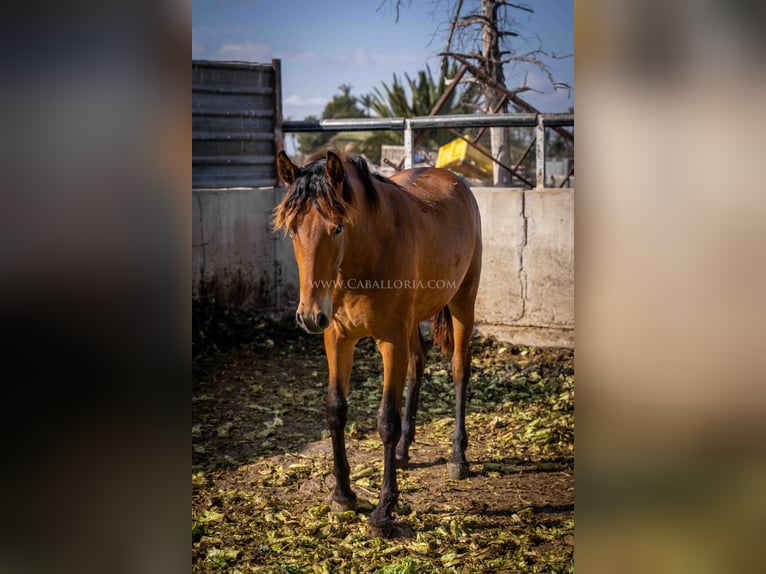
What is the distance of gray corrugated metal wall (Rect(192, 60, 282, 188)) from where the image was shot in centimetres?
702

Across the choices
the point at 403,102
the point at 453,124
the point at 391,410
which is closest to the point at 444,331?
the point at 391,410

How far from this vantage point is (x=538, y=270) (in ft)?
20.0

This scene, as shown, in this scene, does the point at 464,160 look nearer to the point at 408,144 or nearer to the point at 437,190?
the point at 408,144

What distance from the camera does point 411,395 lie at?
3.97m

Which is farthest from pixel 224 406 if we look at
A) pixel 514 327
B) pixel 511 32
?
pixel 511 32

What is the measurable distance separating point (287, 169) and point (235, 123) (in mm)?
4626

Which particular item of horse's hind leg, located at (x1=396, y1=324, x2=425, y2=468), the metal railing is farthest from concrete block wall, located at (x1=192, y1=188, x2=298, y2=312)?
horse's hind leg, located at (x1=396, y1=324, x2=425, y2=468)

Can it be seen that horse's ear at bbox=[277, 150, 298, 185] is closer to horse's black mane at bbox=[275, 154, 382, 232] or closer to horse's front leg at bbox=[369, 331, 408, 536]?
horse's black mane at bbox=[275, 154, 382, 232]

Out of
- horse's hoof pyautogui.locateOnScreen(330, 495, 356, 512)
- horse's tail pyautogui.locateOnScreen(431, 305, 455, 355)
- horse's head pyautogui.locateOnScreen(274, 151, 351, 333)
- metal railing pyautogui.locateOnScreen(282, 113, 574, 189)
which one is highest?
metal railing pyautogui.locateOnScreen(282, 113, 574, 189)

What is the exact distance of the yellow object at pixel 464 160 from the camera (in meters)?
8.03
